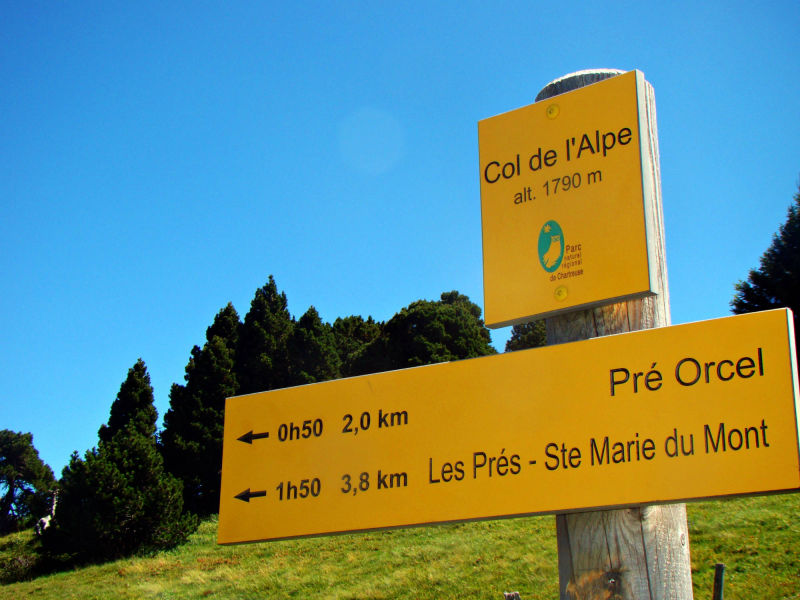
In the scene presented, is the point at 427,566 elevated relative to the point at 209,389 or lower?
lower

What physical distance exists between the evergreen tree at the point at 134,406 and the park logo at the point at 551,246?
35.0 m

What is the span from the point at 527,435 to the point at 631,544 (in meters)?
0.40

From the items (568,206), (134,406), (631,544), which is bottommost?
(631,544)

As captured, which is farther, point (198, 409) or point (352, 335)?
point (352, 335)

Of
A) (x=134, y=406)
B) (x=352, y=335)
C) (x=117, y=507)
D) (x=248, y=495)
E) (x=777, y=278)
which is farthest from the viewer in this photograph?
(x=352, y=335)

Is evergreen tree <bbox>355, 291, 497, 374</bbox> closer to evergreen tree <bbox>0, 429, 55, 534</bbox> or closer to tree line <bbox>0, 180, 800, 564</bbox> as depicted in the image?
tree line <bbox>0, 180, 800, 564</bbox>

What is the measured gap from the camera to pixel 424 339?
3828cm

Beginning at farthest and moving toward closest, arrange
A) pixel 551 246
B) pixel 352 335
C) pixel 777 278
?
pixel 352 335
pixel 777 278
pixel 551 246

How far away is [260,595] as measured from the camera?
18266mm

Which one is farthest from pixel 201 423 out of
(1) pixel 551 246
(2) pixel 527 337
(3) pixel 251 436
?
(1) pixel 551 246

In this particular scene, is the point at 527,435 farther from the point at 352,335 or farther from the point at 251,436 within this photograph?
the point at 352,335

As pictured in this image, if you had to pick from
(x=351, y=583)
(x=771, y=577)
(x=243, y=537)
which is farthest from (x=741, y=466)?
(x=351, y=583)

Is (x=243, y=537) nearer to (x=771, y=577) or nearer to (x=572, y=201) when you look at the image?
(x=572, y=201)

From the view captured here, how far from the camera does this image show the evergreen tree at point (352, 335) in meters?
41.9
